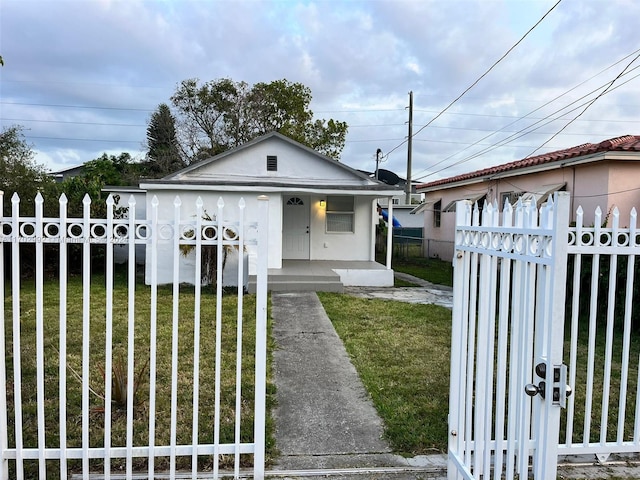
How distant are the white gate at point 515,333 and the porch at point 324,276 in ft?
24.8

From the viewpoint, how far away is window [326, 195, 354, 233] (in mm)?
13703

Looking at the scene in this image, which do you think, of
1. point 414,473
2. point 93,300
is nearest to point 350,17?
point 93,300

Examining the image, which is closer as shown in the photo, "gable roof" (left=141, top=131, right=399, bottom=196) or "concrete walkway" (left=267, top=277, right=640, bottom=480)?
"concrete walkway" (left=267, top=277, right=640, bottom=480)

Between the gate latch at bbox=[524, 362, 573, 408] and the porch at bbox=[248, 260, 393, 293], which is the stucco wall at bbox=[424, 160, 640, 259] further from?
the gate latch at bbox=[524, 362, 573, 408]

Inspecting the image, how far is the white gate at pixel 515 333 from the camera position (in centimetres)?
184

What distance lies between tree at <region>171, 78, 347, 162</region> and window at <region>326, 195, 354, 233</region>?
14.7m

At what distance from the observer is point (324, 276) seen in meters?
10.6

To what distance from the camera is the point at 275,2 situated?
9922 mm

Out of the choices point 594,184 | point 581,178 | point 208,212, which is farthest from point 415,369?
point 581,178

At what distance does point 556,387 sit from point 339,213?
11980mm

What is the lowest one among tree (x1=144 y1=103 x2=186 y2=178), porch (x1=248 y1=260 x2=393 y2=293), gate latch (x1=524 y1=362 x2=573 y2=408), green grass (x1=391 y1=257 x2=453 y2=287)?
green grass (x1=391 y1=257 x2=453 y2=287)

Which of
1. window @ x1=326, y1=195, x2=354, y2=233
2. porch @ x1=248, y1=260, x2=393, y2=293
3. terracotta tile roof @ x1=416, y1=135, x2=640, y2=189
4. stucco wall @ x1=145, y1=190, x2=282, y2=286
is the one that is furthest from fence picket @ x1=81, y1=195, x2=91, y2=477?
window @ x1=326, y1=195, x2=354, y2=233

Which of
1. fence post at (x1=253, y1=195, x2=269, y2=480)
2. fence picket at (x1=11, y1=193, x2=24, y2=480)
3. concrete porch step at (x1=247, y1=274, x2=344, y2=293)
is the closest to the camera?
fence picket at (x1=11, y1=193, x2=24, y2=480)

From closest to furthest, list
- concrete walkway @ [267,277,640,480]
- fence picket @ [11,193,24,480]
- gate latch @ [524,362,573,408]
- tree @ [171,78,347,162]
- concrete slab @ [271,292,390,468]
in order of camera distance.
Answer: gate latch @ [524,362,573,408] < fence picket @ [11,193,24,480] < concrete walkway @ [267,277,640,480] < concrete slab @ [271,292,390,468] < tree @ [171,78,347,162]
